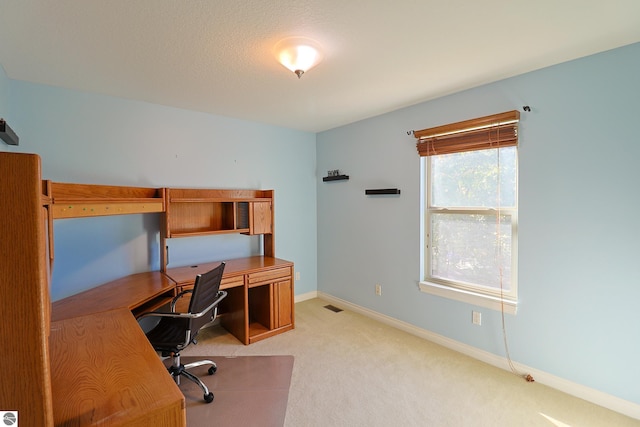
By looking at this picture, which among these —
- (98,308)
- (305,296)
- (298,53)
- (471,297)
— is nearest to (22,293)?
(98,308)

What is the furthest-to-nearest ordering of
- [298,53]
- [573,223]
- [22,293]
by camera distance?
[573,223]
[298,53]
[22,293]

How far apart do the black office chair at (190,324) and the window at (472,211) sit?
2.07 m

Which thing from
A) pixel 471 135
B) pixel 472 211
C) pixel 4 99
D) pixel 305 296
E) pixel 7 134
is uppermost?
pixel 4 99

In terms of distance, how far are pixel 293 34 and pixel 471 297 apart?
8.41 feet

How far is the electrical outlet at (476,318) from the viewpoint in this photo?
2617 millimetres

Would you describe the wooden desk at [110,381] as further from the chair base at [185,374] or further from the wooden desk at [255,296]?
the wooden desk at [255,296]

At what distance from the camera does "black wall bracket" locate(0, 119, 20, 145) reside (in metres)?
1.85

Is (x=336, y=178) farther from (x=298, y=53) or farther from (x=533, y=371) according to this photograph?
(x=533, y=371)

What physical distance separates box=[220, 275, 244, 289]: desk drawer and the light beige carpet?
62 cm

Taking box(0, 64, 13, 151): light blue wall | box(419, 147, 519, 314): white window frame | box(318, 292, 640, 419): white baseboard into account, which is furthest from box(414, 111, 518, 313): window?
box(0, 64, 13, 151): light blue wall

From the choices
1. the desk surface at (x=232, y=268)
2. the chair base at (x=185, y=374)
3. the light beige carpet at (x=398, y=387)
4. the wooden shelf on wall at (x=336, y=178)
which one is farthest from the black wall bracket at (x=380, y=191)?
the chair base at (x=185, y=374)

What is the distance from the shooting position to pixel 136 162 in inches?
114

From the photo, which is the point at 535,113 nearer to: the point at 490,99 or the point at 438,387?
the point at 490,99

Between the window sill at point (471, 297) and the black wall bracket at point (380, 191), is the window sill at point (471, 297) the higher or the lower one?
the lower one
